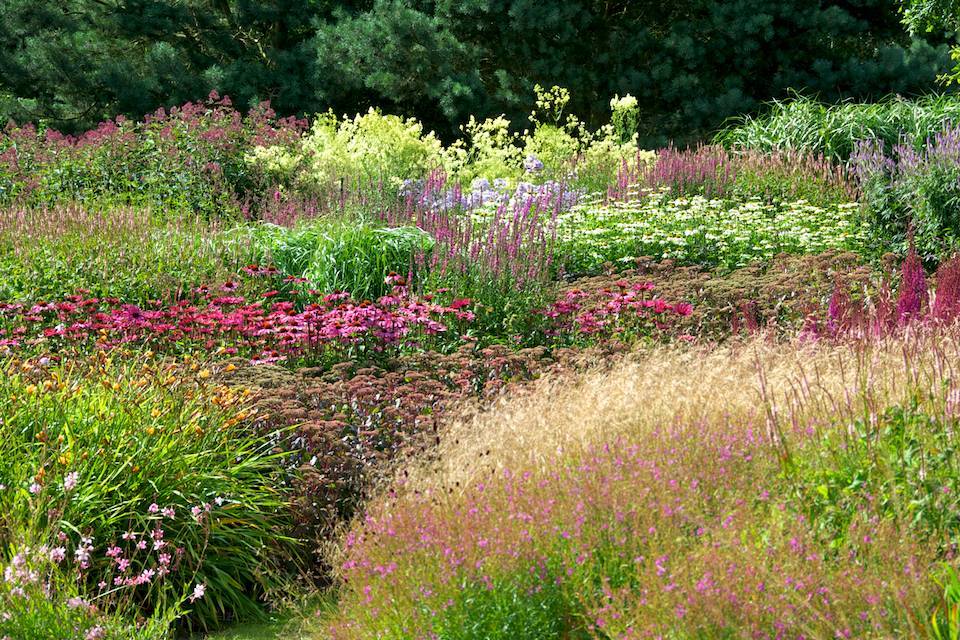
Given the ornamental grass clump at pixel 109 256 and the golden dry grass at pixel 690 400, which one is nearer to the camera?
the golden dry grass at pixel 690 400

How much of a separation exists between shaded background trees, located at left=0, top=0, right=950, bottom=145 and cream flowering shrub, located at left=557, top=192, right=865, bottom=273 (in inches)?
377

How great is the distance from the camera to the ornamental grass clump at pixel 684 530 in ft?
9.28

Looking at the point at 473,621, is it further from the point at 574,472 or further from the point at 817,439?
the point at 817,439

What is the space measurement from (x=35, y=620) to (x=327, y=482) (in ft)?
5.33

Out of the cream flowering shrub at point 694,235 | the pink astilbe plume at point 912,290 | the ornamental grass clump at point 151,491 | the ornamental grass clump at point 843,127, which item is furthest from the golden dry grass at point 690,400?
the ornamental grass clump at point 843,127

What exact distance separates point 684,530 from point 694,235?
6.12 metres

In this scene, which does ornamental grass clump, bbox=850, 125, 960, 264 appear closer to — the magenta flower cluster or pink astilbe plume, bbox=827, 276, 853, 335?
pink astilbe plume, bbox=827, 276, 853, 335

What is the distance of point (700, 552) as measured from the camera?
10.1ft

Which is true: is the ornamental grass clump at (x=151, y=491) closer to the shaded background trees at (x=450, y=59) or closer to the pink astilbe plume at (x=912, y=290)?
the pink astilbe plume at (x=912, y=290)

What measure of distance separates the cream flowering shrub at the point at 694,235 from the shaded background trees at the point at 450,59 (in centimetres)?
958

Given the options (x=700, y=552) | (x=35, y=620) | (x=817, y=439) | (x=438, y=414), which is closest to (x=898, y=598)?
(x=700, y=552)

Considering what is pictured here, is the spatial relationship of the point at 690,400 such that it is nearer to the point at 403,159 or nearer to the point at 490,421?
the point at 490,421

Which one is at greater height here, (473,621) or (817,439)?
(817,439)

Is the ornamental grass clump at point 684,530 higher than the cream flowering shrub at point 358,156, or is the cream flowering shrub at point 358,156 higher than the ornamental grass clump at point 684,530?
the cream flowering shrub at point 358,156
